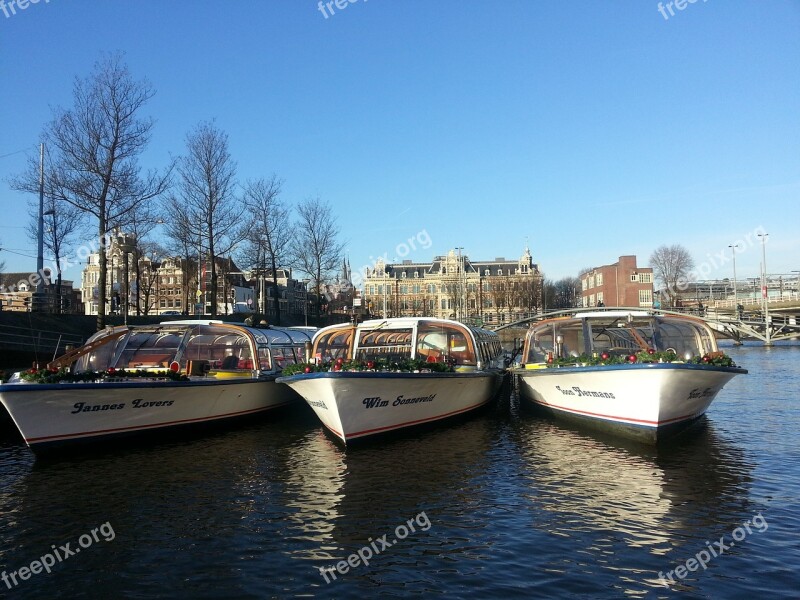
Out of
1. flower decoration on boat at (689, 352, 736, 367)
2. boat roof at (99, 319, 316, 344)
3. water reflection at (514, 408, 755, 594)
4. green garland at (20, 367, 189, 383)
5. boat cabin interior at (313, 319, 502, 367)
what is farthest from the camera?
boat roof at (99, 319, 316, 344)

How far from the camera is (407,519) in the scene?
1063cm

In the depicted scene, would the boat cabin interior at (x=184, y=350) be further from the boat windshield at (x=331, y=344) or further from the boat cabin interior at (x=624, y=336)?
the boat cabin interior at (x=624, y=336)

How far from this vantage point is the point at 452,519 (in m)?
10.7

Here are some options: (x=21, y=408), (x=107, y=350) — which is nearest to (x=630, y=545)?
(x=21, y=408)

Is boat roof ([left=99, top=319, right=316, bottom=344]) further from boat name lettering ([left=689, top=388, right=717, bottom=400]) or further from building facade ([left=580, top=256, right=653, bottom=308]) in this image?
building facade ([left=580, top=256, right=653, bottom=308])

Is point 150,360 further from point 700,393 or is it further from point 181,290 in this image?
point 181,290

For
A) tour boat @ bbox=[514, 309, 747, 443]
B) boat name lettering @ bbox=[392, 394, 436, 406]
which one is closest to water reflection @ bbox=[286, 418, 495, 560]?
boat name lettering @ bbox=[392, 394, 436, 406]

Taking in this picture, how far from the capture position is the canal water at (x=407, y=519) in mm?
8219

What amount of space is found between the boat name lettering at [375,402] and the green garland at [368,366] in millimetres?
758

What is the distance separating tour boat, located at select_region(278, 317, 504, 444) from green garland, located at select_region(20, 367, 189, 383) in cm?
326

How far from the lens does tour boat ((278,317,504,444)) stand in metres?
15.6

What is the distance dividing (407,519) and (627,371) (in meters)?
8.10

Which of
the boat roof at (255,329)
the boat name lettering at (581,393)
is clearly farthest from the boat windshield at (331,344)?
A: the boat name lettering at (581,393)

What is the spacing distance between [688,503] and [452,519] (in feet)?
14.3
